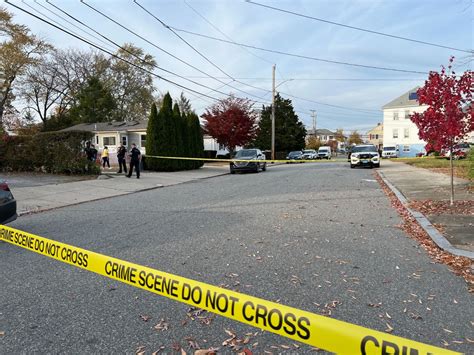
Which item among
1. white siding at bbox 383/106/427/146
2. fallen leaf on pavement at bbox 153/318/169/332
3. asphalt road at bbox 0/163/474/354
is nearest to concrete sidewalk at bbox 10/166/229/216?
asphalt road at bbox 0/163/474/354

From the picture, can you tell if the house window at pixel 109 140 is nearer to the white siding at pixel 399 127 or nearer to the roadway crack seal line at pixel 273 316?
the roadway crack seal line at pixel 273 316

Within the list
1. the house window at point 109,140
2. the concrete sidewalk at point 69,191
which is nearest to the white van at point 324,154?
the house window at point 109,140

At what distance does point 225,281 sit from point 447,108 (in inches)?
293

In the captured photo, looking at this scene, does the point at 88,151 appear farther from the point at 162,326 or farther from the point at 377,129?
the point at 377,129

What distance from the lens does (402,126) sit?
6325 cm

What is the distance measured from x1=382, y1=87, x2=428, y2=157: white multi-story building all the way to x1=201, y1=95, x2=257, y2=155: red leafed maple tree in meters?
35.4

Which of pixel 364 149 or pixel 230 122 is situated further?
pixel 230 122

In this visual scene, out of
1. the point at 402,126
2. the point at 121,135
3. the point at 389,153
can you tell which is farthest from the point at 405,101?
the point at 121,135

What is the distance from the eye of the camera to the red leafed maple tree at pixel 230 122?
38.3 m

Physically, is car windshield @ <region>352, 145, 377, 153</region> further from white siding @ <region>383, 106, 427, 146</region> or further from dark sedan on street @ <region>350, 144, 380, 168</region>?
white siding @ <region>383, 106, 427, 146</region>

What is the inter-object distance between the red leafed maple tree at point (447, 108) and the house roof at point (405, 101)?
6047 centimetres

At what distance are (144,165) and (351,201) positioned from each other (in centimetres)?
1653

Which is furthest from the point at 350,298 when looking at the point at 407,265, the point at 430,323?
the point at 407,265

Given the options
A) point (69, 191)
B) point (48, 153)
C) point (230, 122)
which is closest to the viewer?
point (69, 191)
